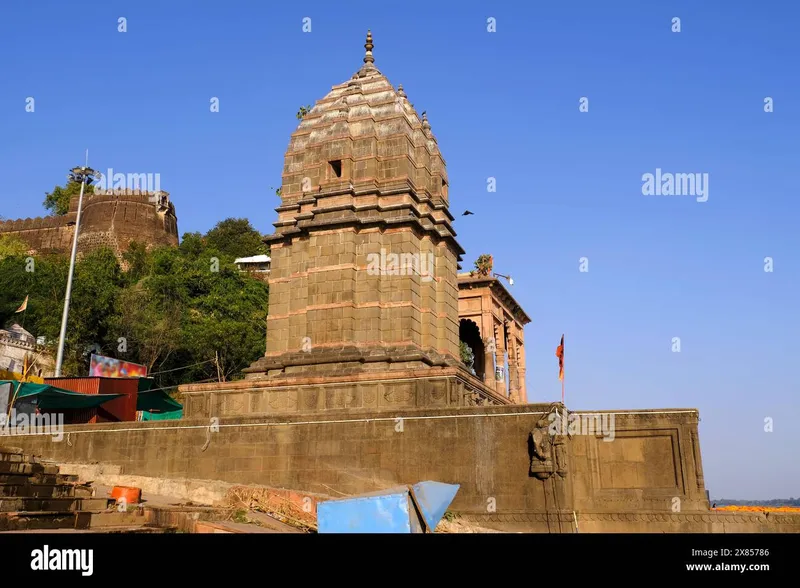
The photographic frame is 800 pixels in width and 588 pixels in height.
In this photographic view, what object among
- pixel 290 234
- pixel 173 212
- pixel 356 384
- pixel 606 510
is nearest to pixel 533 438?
pixel 606 510

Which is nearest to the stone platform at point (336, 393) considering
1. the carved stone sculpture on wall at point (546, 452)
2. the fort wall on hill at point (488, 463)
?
the fort wall on hill at point (488, 463)

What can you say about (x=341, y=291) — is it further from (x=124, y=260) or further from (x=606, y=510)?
(x=124, y=260)

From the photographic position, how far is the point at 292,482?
1941 centimetres

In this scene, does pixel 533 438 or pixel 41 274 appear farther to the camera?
pixel 41 274

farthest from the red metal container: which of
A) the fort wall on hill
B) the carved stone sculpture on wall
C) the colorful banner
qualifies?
the carved stone sculpture on wall

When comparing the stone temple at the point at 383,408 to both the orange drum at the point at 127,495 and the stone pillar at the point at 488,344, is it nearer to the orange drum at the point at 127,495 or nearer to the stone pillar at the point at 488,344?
the orange drum at the point at 127,495

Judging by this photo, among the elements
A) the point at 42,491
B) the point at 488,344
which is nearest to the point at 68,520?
the point at 42,491

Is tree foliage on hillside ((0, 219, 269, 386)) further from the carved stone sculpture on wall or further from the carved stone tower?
the carved stone sculpture on wall

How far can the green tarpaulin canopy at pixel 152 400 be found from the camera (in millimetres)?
31828

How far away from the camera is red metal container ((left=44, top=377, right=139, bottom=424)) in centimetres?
2872

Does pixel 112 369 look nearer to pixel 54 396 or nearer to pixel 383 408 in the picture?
pixel 54 396

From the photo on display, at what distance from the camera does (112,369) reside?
31.9m

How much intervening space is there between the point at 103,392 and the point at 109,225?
50.6m
